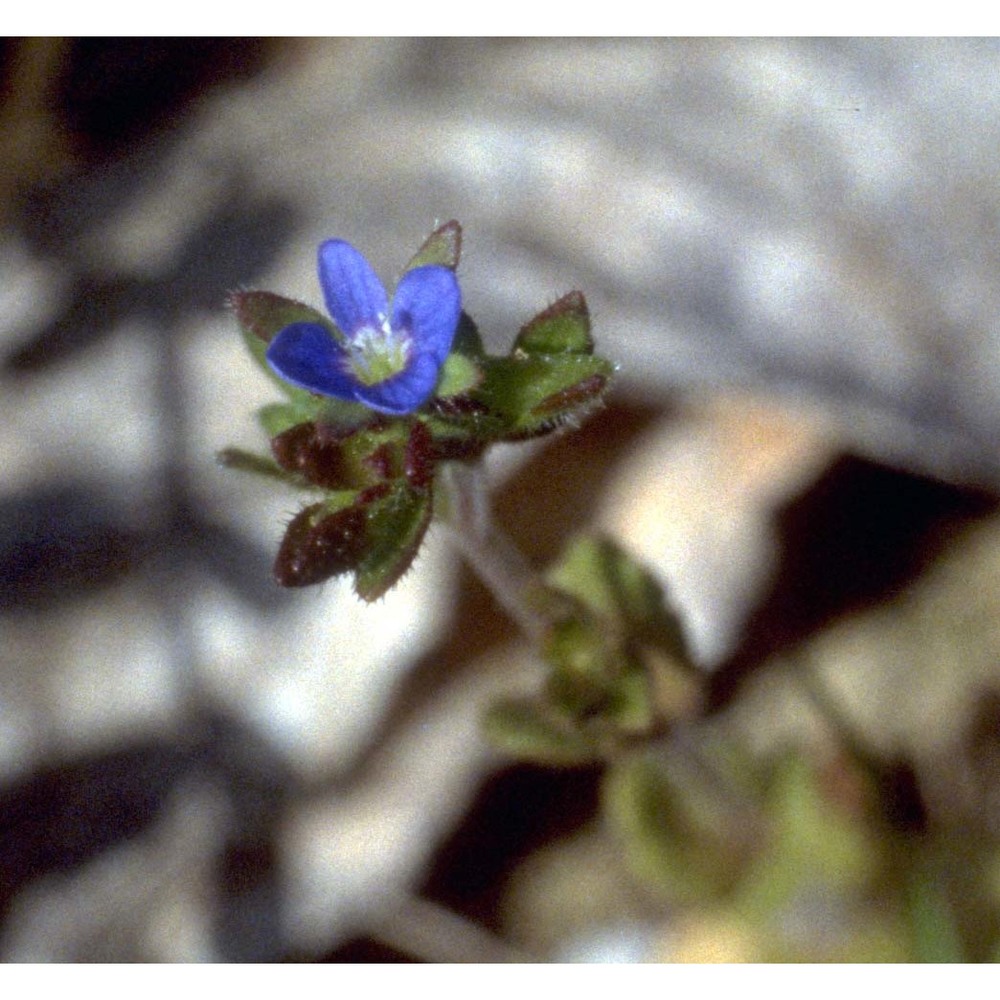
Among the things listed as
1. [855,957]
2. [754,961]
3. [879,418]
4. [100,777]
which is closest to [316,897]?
[100,777]

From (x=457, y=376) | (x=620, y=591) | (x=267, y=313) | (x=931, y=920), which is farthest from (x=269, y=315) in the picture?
(x=931, y=920)

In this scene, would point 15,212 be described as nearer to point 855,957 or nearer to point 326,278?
point 326,278

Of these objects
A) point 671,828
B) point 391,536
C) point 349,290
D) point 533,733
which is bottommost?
point 671,828

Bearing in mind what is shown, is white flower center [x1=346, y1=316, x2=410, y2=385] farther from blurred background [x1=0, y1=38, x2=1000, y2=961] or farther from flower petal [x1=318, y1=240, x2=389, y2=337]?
blurred background [x1=0, y1=38, x2=1000, y2=961]

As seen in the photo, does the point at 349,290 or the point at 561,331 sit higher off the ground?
the point at 349,290

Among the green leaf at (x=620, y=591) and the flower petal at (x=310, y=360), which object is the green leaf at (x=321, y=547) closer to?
the flower petal at (x=310, y=360)

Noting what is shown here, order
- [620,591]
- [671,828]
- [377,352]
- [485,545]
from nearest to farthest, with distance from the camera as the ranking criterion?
[377,352]
[485,545]
[620,591]
[671,828]

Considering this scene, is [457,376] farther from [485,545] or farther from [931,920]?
[931,920]

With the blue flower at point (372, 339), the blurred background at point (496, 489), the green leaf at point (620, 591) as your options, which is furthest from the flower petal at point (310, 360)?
the blurred background at point (496, 489)
